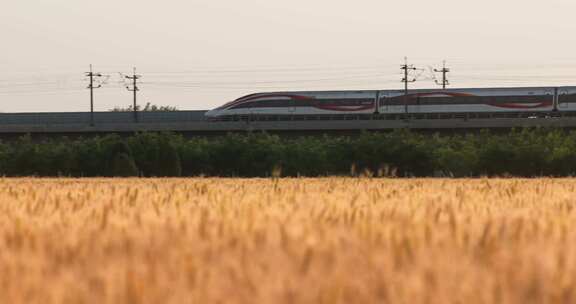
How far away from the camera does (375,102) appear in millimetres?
98062

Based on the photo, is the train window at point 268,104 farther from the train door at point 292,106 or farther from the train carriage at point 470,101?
the train carriage at point 470,101

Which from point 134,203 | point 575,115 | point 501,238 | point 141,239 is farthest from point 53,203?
A: point 575,115

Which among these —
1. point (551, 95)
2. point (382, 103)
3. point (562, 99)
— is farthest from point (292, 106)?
point (562, 99)

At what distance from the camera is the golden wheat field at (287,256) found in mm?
3635

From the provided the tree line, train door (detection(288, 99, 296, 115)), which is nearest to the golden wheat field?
the tree line

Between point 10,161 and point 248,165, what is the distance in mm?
17344

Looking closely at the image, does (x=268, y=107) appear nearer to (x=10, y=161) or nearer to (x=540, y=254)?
(x=10, y=161)

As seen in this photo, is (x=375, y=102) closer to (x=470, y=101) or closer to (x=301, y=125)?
(x=301, y=125)

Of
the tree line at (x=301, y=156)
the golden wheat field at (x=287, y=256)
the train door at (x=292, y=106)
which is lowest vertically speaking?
the tree line at (x=301, y=156)

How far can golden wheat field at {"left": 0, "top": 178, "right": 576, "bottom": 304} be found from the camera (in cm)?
363

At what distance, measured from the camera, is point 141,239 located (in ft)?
17.7

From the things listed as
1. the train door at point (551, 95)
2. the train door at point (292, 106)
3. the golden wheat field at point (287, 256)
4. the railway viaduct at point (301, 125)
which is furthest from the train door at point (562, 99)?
the golden wheat field at point (287, 256)

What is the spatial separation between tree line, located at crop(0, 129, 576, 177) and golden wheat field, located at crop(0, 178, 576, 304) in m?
52.2

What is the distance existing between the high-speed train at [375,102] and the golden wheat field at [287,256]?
89.3m
